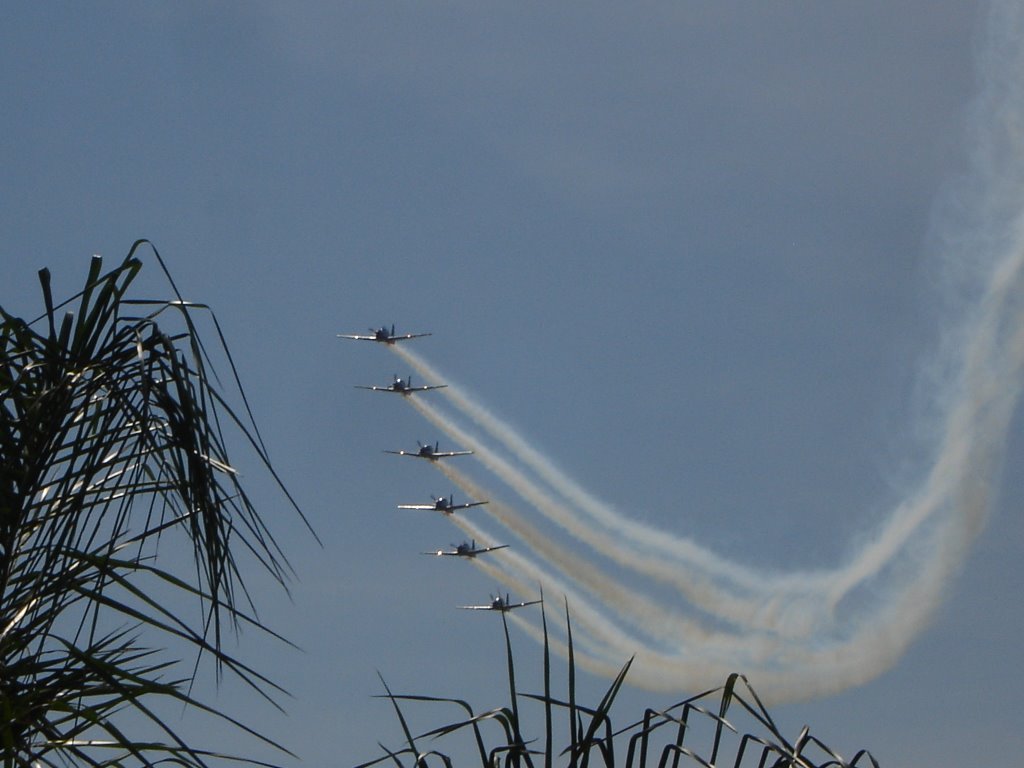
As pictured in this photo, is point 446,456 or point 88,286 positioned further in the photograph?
point 446,456

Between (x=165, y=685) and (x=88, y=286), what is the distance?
5.82 feet

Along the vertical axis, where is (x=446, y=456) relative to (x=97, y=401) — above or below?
above

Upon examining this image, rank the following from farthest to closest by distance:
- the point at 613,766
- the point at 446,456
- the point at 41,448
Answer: the point at 446,456, the point at 613,766, the point at 41,448

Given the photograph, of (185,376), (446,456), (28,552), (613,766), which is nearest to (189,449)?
(185,376)

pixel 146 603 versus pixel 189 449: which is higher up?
pixel 189 449

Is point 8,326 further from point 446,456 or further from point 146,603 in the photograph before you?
point 446,456

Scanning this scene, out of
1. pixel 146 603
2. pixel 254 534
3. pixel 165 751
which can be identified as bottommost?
pixel 165 751

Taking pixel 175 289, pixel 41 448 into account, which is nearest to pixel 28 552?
pixel 41 448

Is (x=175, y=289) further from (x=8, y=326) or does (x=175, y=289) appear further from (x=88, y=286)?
(x=8, y=326)

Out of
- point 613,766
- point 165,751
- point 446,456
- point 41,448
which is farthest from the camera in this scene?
point 446,456

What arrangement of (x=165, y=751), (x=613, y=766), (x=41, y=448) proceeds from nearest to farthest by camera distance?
(x=165, y=751) < (x=41, y=448) < (x=613, y=766)

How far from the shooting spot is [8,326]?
→ 20.5ft

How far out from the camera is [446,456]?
8706 centimetres

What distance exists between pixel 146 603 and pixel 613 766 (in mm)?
2261
